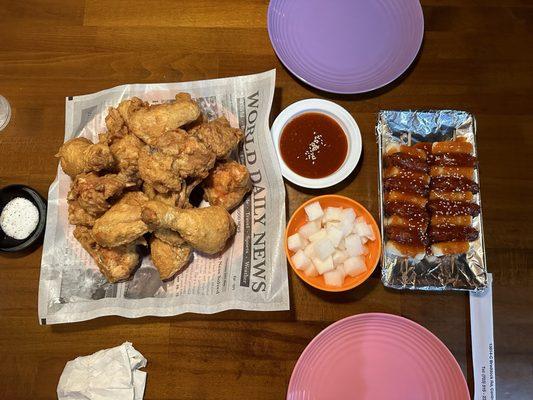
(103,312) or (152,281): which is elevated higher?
(152,281)

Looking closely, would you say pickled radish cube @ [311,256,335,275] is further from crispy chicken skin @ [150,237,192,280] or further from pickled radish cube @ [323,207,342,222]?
crispy chicken skin @ [150,237,192,280]

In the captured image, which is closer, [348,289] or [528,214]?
[348,289]

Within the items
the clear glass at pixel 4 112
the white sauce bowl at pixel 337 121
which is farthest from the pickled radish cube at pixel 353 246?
the clear glass at pixel 4 112

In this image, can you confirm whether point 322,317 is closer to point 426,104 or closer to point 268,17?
point 426,104

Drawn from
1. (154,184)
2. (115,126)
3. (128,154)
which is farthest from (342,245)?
(115,126)

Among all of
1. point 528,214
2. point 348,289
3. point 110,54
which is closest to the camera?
point 348,289

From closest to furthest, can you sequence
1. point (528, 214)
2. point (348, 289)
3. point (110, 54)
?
point (348, 289) → point (528, 214) → point (110, 54)

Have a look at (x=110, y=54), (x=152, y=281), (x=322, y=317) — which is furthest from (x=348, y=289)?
(x=110, y=54)
